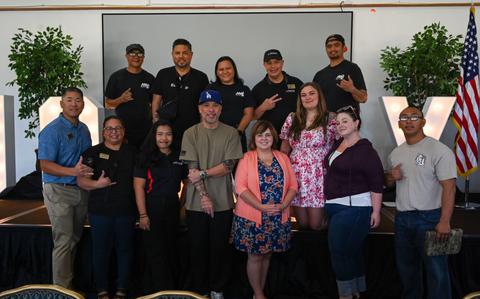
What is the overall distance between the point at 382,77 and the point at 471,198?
2.02m

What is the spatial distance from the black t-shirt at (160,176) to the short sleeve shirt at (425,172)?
1.49 m

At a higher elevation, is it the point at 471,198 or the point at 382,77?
the point at 382,77

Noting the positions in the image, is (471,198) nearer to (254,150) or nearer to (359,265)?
(359,265)

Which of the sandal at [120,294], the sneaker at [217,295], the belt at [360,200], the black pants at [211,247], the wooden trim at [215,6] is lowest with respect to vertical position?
the sandal at [120,294]

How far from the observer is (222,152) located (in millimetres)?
2988

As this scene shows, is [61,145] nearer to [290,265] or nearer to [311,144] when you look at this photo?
[311,144]

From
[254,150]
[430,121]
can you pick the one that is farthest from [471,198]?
[254,150]

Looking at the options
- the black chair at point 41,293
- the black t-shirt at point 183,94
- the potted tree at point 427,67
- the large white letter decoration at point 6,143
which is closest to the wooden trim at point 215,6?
the potted tree at point 427,67

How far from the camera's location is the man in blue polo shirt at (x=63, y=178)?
306 centimetres

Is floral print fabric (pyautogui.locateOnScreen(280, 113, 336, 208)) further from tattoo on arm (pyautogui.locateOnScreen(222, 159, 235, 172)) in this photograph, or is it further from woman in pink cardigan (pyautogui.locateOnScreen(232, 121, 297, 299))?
tattoo on arm (pyautogui.locateOnScreen(222, 159, 235, 172))

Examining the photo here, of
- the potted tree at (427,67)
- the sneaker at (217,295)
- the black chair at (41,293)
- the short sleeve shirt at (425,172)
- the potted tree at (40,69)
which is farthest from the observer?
the potted tree at (40,69)

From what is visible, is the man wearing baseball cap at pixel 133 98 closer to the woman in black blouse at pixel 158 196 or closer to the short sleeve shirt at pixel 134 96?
the short sleeve shirt at pixel 134 96

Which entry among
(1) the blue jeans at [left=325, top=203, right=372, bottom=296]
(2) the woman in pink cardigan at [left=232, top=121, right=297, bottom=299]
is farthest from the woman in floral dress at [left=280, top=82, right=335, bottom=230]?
(1) the blue jeans at [left=325, top=203, right=372, bottom=296]

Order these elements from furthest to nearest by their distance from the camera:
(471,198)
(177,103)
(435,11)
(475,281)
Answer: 1. (435,11)
2. (471,198)
3. (177,103)
4. (475,281)
